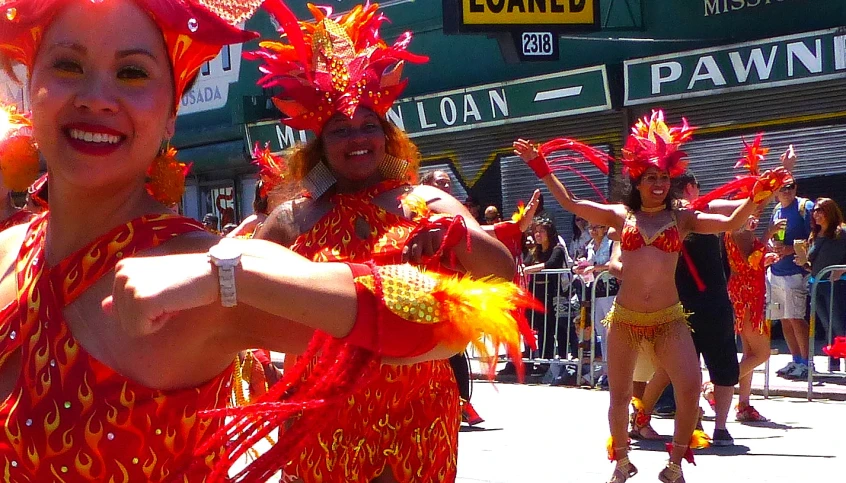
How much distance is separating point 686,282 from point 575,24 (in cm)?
699

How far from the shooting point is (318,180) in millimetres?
4332

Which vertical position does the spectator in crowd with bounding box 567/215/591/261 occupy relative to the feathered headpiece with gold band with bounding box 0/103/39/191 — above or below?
below

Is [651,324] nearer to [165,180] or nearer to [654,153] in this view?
[654,153]

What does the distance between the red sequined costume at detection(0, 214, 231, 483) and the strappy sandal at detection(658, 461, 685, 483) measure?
5.38 metres

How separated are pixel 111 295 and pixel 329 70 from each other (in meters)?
2.41

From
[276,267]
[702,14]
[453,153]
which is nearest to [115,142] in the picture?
[276,267]

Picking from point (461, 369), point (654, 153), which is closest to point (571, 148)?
point (654, 153)

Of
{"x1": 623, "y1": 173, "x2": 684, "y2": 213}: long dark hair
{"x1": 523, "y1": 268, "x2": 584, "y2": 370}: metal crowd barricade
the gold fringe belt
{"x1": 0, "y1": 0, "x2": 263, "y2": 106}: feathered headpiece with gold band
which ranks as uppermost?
{"x1": 0, "y1": 0, "x2": 263, "y2": 106}: feathered headpiece with gold band

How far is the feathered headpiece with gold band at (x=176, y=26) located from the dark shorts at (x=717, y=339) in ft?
22.5

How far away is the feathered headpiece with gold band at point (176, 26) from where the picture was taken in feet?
7.15

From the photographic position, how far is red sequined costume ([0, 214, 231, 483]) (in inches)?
82.2

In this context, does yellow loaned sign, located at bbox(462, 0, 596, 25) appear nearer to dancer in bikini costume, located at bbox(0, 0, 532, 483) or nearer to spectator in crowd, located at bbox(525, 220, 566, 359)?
spectator in crowd, located at bbox(525, 220, 566, 359)

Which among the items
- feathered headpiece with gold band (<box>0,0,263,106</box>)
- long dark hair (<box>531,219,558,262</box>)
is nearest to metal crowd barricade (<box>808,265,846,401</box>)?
long dark hair (<box>531,219,558,262</box>)

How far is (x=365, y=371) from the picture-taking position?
1979mm
